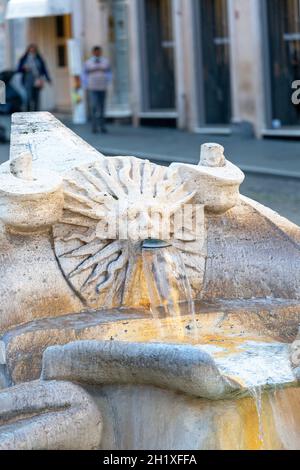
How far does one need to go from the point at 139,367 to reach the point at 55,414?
33 cm

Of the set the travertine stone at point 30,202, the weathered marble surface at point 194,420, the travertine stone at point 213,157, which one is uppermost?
the travertine stone at point 213,157

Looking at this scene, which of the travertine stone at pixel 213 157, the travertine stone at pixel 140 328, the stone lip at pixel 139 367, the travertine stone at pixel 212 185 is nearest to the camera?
the stone lip at pixel 139 367

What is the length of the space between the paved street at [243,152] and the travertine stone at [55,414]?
6362 millimetres

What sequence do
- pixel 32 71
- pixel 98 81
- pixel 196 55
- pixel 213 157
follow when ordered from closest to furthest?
pixel 213 157 < pixel 196 55 < pixel 98 81 < pixel 32 71

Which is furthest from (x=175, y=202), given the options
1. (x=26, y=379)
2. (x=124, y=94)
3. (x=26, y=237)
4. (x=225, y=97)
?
(x=124, y=94)

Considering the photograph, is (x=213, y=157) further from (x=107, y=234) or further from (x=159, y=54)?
(x=159, y=54)

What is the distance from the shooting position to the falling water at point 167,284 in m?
5.14

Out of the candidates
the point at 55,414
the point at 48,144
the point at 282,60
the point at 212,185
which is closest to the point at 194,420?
the point at 55,414

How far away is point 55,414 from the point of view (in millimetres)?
4336

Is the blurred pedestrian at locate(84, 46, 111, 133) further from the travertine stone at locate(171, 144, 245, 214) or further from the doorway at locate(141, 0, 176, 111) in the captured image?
the travertine stone at locate(171, 144, 245, 214)

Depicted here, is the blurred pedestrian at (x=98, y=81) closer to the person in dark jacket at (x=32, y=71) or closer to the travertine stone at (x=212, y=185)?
the person in dark jacket at (x=32, y=71)

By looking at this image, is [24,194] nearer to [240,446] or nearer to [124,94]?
[240,446]

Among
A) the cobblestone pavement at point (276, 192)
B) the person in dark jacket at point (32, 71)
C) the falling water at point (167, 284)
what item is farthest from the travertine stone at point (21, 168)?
the person in dark jacket at point (32, 71)
